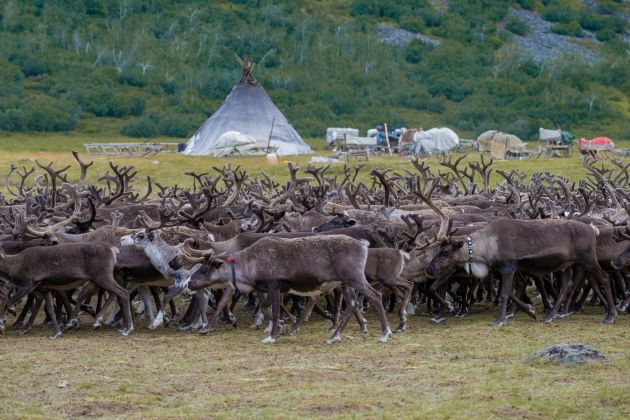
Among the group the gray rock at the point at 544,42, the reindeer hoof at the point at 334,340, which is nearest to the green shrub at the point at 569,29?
the gray rock at the point at 544,42

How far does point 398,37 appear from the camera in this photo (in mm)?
89062

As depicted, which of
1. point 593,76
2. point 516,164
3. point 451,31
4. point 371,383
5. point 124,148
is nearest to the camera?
point 371,383

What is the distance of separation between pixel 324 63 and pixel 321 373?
71.9 m

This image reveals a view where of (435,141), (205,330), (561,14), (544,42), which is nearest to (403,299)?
(205,330)

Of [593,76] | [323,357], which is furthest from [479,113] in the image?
[323,357]

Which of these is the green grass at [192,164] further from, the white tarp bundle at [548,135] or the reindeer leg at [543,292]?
the reindeer leg at [543,292]

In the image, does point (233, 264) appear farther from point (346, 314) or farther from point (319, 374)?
point (319, 374)

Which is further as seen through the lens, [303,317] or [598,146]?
[598,146]

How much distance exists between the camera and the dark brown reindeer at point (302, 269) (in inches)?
502

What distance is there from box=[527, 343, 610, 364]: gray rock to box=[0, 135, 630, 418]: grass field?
0.42 ft

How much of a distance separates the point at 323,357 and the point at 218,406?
97.9 inches

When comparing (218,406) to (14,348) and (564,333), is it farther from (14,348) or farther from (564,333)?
(564,333)

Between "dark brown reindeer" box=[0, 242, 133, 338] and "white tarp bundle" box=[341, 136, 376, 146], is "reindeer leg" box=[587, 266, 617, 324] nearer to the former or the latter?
"dark brown reindeer" box=[0, 242, 133, 338]

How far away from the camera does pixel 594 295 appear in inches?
619
